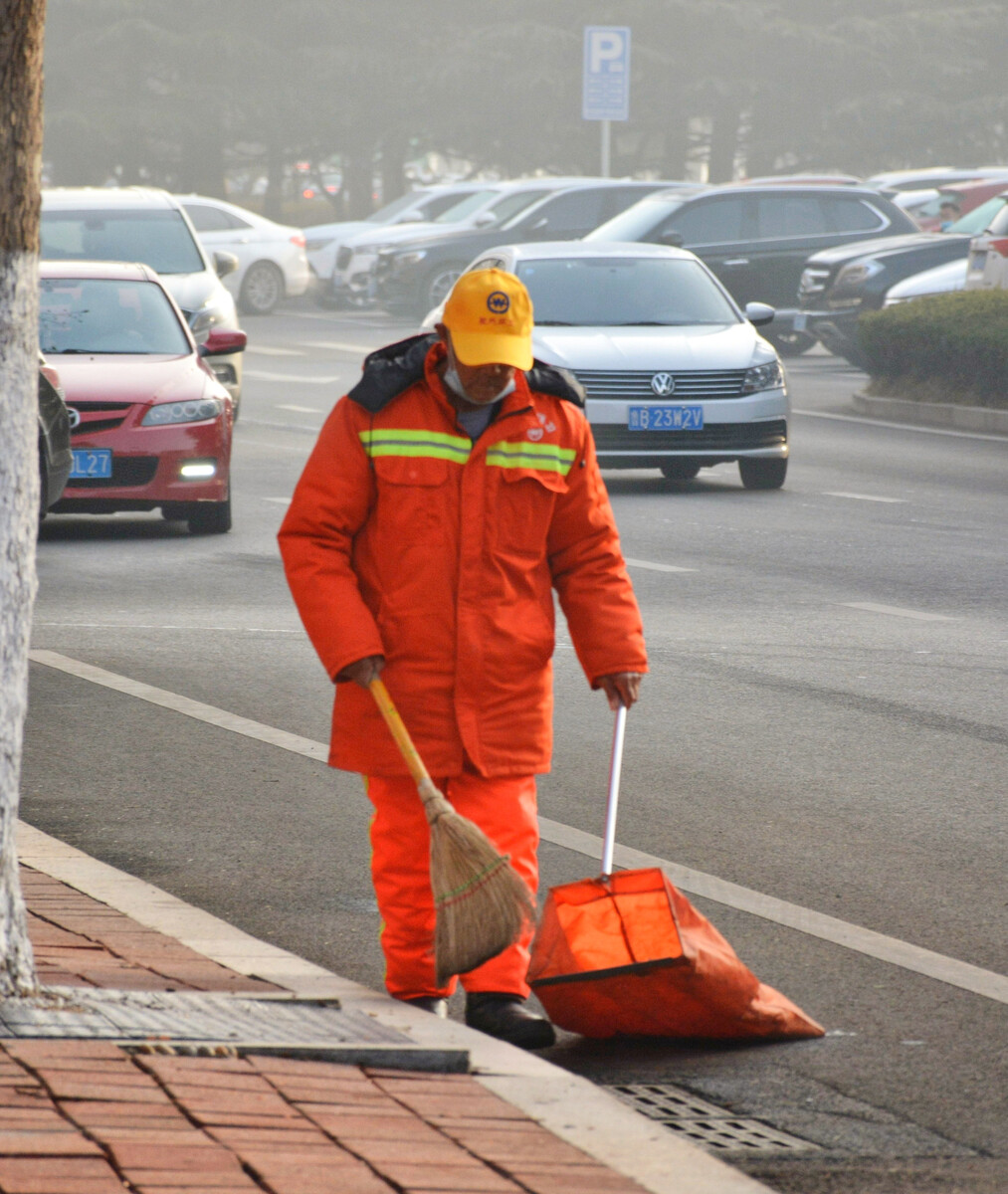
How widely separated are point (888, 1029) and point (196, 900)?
1791 mm

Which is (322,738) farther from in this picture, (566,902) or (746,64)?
(746,64)

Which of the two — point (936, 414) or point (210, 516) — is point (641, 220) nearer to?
point (936, 414)

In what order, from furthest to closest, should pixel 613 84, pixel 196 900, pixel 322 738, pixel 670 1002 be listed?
1. pixel 613 84
2. pixel 322 738
3. pixel 196 900
4. pixel 670 1002

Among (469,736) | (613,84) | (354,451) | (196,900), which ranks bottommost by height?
(196,900)

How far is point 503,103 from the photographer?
49.4m

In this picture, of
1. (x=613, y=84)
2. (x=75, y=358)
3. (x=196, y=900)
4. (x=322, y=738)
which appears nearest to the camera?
(x=196, y=900)

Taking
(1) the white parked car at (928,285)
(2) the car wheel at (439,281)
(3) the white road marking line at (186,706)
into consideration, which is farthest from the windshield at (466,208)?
(3) the white road marking line at (186,706)

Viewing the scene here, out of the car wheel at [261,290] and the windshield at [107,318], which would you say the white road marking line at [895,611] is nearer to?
the windshield at [107,318]

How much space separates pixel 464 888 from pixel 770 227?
23.2 metres

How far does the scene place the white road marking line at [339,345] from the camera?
2705 cm

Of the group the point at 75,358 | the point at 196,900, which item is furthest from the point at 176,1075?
the point at 75,358

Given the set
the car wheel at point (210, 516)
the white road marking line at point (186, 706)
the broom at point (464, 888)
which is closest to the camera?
the broom at point (464, 888)

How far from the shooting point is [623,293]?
15469 millimetres

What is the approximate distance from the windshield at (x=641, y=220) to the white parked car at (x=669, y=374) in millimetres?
9474
